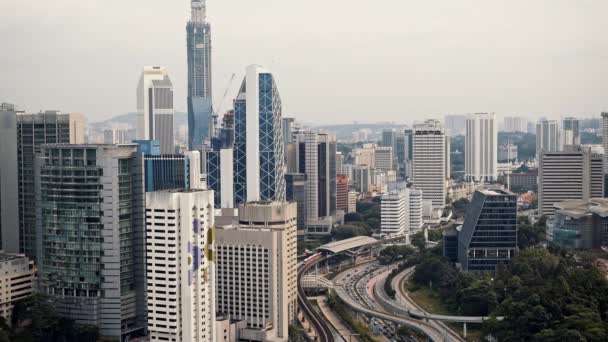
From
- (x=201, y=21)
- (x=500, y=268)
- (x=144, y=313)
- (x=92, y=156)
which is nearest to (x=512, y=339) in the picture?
(x=500, y=268)

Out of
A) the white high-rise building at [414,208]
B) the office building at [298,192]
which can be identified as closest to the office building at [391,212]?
the white high-rise building at [414,208]

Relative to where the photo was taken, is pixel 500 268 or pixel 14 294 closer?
pixel 14 294

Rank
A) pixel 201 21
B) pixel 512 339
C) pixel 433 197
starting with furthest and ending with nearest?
1. pixel 201 21
2. pixel 433 197
3. pixel 512 339

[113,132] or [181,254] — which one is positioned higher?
[113,132]

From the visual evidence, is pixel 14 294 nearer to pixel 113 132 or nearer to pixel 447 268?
pixel 447 268

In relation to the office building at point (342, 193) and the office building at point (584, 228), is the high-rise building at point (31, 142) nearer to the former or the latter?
the office building at point (584, 228)

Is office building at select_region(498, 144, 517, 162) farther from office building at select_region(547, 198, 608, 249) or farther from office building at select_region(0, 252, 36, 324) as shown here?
office building at select_region(0, 252, 36, 324)

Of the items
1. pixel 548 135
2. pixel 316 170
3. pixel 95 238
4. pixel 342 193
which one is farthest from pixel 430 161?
pixel 95 238

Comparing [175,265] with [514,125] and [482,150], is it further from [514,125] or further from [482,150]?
[514,125]

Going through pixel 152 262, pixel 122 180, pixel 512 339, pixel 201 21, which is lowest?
pixel 512 339
